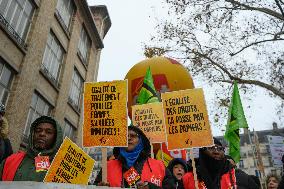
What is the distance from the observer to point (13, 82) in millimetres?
10039

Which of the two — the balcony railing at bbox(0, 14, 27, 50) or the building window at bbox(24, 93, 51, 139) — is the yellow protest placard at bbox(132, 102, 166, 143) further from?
the building window at bbox(24, 93, 51, 139)

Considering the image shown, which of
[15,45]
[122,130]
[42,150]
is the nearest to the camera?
[42,150]

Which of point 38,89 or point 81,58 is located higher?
point 81,58

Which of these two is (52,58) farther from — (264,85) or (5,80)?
(264,85)

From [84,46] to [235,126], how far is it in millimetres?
13633

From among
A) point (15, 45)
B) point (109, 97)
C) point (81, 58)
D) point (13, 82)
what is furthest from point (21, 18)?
point (109, 97)

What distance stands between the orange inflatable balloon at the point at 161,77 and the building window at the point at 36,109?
4768mm

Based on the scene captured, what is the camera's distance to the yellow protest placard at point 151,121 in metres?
5.34

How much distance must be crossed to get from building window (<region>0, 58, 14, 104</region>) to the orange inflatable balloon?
13.4ft

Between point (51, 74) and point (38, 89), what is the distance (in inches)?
68.5

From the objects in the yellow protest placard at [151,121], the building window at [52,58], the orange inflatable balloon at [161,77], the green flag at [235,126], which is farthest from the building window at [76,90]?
the green flag at [235,126]

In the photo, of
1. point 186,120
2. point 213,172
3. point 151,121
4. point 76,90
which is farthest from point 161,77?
point 76,90

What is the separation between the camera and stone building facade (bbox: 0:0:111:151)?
31.9 ft

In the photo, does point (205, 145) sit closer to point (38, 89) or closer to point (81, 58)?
point (38, 89)
